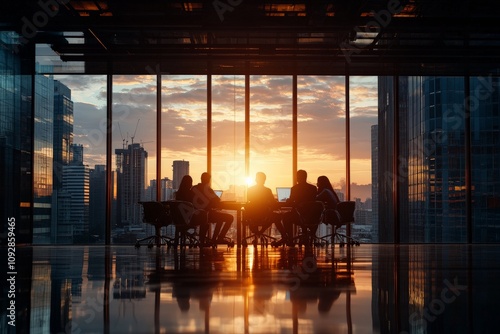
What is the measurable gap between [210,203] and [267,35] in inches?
135

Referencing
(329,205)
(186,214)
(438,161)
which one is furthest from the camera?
(438,161)

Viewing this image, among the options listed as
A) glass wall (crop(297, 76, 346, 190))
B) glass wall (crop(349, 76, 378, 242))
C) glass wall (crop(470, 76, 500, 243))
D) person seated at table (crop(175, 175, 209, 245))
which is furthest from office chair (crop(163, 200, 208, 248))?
glass wall (crop(470, 76, 500, 243))

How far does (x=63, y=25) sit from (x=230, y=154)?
15.0ft

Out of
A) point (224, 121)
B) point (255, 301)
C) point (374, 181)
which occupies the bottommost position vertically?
point (255, 301)

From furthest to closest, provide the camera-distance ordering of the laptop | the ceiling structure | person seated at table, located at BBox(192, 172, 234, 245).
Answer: the laptop, person seated at table, located at BBox(192, 172, 234, 245), the ceiling structure

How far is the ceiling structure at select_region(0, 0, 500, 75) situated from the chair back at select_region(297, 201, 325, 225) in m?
2.77

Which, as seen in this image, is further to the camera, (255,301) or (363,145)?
(363,145)

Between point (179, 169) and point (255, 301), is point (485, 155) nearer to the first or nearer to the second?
point (179, 169)

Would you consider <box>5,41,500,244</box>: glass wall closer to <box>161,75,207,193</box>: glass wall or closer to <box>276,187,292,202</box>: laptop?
<box>161,75,207,193</box>: glass wall

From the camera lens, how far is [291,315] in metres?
2.75

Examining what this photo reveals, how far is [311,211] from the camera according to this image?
10.0 m

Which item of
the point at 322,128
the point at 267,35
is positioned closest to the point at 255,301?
the point at 267,35

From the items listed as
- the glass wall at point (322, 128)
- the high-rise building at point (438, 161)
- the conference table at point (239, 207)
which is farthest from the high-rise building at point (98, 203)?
the high-rise building at point (438, 161)

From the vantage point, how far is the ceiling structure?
930cm
